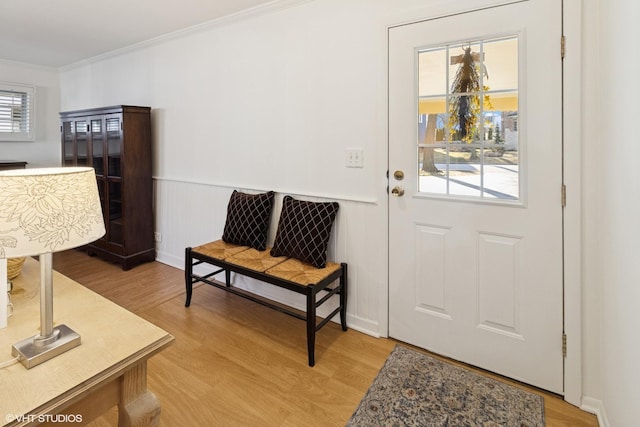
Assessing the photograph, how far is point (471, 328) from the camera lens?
201 cm

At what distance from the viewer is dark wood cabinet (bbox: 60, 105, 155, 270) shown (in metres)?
3.51

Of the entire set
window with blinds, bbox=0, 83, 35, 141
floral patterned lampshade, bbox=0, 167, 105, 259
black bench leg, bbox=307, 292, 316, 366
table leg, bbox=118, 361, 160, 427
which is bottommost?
black bench leg, bbox=307, 292, 316, 366

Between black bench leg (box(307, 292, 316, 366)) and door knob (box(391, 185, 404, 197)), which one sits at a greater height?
door knob (box(391, 185, 404, 197))

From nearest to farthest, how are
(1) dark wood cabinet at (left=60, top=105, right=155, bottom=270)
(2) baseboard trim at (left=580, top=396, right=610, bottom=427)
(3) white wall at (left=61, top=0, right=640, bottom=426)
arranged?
(3) white wall at (left=61, top=0, right=640, bottom=426), (2) baseboard trim at (left=580, top=396, right=610, bottom=427), (1) dark wood cabinet at (left=60, top=105, right=155, bottom=270)

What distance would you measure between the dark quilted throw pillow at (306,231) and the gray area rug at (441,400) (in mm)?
829

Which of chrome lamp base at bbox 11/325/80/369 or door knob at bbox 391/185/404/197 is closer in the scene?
chrome lamp base at bbox 11/325/80/369

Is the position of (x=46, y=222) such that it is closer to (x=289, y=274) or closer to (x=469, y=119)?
(x=289, y=274)

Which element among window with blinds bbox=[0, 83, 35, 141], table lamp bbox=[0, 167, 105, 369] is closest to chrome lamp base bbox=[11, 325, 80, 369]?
table lamp bbox=[0, 167, 105, 369]

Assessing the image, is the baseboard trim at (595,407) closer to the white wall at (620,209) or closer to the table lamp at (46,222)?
the white wall at (620,209)

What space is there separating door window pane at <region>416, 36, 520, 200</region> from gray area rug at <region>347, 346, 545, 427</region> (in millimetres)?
1010

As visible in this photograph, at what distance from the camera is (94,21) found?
3090mm

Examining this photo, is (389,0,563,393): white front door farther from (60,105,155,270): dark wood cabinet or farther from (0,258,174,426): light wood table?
(60,105,155,270): dark wood cabinet

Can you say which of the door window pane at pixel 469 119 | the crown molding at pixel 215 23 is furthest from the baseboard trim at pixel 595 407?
the crown molding at pixel 215 23

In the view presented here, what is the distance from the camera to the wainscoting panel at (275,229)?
7.65 ft
